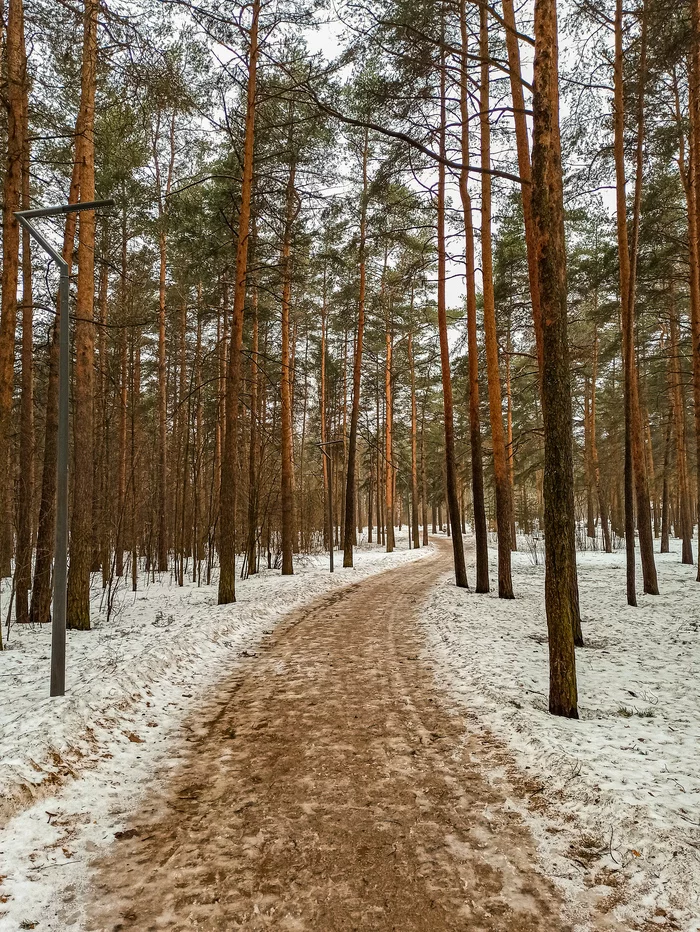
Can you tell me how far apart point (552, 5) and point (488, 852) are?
7812mm

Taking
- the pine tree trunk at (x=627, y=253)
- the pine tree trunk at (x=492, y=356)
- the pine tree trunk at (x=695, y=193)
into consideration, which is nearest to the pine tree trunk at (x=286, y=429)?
the pine tree trunk at (x=492, y=356)

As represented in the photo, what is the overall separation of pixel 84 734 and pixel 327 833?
8.51 feet

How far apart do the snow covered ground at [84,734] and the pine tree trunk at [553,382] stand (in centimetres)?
388

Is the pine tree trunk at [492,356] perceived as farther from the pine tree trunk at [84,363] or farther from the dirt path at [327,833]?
the pine tree trunk at [84,363]

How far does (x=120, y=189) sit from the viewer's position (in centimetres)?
1333

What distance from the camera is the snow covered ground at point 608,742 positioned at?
2713 millimetres

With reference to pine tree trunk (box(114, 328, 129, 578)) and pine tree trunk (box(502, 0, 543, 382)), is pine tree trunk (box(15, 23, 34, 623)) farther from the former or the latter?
pine tree trunk (box(502, 0, 543, 382))

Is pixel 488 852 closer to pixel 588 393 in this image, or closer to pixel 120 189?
pixel 120 189

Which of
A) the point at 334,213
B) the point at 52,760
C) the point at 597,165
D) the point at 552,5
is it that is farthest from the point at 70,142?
the point at 52,760

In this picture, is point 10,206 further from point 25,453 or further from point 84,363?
point 25,453

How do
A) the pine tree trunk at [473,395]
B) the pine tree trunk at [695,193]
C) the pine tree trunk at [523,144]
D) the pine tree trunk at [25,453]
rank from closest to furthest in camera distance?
the pine tree trunk at [523,144]
the pine tree trunk at [25,453]
the pine tree trunk at [695,193]
the pine tree trunk at [473,395]

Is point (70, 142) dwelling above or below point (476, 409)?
above

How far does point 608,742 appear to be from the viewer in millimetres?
4246

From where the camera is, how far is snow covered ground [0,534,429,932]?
9.36 feet
